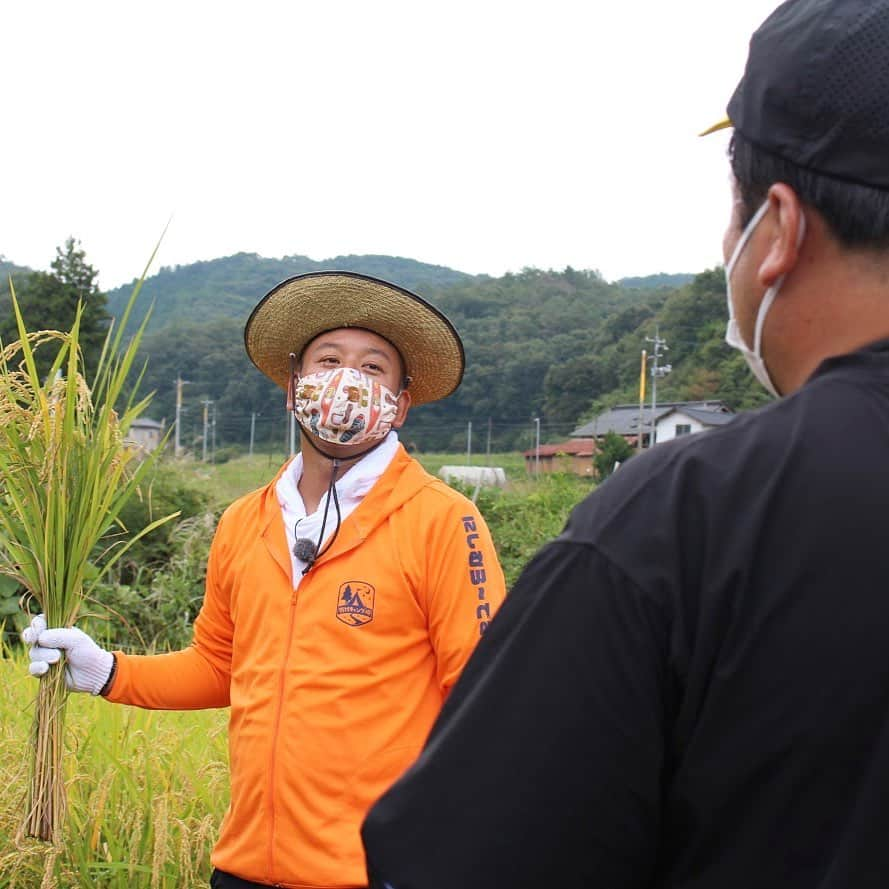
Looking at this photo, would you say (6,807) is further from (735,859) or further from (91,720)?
(735,859)

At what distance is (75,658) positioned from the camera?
288 centimetres

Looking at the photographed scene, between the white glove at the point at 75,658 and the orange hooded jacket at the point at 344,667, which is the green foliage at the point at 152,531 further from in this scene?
the orange hooded jacket at the point at 344,667

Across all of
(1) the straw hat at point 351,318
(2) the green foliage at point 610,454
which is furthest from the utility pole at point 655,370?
(1) the straw hat at point 351,318

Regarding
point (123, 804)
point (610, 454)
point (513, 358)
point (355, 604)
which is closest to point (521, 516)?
point (123, 804)

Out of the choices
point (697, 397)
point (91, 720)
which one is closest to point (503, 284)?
point (697, 397)

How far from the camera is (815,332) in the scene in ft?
3.73

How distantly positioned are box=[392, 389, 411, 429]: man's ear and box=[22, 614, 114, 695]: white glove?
0.97 m

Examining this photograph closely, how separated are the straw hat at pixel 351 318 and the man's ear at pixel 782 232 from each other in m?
1.89

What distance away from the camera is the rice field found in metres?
3.30

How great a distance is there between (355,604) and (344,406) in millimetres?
559

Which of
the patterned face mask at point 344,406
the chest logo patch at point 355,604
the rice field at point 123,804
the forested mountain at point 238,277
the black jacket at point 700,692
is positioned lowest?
the rice field at point 123,804

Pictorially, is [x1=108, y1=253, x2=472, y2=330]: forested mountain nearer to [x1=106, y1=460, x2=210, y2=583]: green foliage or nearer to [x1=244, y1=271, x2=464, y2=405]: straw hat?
[x1=106, y1=460, x2=210, y2=583]: green foliage

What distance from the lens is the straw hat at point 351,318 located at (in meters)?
3.02

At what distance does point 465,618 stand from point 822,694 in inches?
60.1
